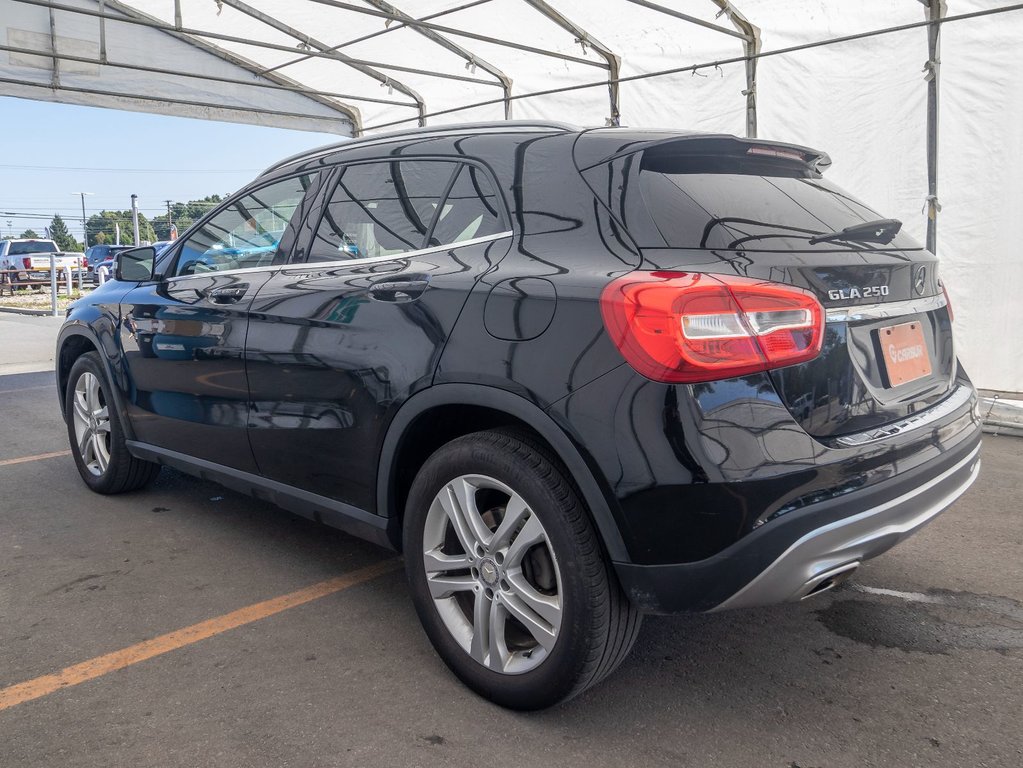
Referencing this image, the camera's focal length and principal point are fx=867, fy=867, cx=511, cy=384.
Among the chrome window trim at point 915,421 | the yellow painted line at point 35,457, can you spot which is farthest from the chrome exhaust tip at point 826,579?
the yellow painted line at point 35,457

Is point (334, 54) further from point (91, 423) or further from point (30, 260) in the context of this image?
point (30, 260)

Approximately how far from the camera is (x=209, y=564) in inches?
138

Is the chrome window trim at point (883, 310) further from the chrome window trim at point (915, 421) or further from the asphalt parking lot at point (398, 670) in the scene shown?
the asphalt parking lot at point (398, 670)

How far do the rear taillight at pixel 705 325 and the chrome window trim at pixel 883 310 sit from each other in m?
0.12

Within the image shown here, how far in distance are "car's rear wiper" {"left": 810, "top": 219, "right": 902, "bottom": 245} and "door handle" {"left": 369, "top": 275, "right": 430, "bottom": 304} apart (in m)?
1.11

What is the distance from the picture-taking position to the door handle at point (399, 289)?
257 cm

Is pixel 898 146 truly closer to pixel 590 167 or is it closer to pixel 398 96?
pixel 590 167

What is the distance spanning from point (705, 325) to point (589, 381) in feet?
0.99

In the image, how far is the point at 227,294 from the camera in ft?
11.1

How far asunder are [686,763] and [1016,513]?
278 centimetres

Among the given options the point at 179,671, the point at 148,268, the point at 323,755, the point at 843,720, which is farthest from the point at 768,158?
the point at 148,268

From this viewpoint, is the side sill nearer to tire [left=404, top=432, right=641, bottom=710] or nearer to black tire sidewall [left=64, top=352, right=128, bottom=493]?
tire [left=404, top=432, right=641, bottom=710]

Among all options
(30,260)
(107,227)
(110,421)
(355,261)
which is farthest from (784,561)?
(107,227)

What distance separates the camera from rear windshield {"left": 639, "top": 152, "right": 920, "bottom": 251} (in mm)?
2223
